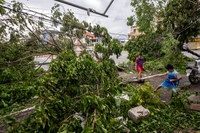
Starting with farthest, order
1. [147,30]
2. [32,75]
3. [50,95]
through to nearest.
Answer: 1. [147,30]
2. [32,75]
3. [50,95]

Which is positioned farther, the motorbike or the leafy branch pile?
the motorbike

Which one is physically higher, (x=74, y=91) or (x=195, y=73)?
(x=74, y=91)

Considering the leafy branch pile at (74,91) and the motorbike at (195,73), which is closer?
the leafy branch pile at (74,91)

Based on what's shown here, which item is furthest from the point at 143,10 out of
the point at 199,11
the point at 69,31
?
the point at 69,31

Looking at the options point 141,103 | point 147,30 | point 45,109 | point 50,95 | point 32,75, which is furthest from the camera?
point 147,30

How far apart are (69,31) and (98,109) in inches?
212

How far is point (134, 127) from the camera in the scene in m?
3.42

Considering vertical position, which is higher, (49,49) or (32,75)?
(49,49)

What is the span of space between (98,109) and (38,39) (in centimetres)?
564

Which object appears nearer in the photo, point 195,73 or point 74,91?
point 74,91

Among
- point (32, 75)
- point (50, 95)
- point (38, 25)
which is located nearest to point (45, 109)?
point (50, 95)

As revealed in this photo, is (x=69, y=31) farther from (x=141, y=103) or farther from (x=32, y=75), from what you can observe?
(x=141, y=103)

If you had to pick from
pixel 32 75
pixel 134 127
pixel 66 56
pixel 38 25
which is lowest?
pixel 134 127

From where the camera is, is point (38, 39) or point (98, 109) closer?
point (98, 109)
